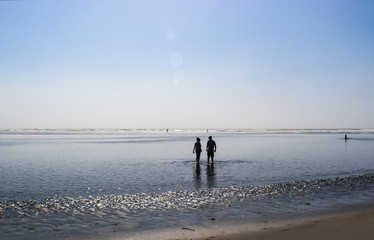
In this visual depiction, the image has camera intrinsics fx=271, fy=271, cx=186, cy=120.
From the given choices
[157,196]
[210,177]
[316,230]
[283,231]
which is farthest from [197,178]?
[316,230]

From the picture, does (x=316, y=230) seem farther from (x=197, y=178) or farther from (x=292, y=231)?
(x=197, y=178)

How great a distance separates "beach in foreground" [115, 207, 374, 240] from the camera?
7391 millimetres

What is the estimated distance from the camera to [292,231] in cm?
780

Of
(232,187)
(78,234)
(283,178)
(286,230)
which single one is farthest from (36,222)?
(283,178)

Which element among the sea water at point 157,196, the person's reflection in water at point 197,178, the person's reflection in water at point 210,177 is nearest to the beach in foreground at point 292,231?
the sea water at point 157,196

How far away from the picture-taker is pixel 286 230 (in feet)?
25.9

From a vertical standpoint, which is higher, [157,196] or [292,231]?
[292,231]

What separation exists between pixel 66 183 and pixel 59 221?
21.7ft

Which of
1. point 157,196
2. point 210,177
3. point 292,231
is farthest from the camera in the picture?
point 210,177

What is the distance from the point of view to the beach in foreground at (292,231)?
24.2 ft

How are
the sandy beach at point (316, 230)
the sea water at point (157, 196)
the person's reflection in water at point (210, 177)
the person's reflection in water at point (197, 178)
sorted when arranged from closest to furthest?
the sandy beach at point (316, 230) < the sea water at point (157, 196) < the person's reflection in water at point (197, 178) < the person's reflection in water at point (210, 177)

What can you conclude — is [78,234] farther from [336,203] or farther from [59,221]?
[336,203]

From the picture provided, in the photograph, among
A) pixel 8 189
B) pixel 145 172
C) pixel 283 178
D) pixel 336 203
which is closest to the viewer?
pixel 336 203

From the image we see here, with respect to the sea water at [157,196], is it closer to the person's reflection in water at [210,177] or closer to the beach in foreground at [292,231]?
the person's reflection in water at [210,177]
